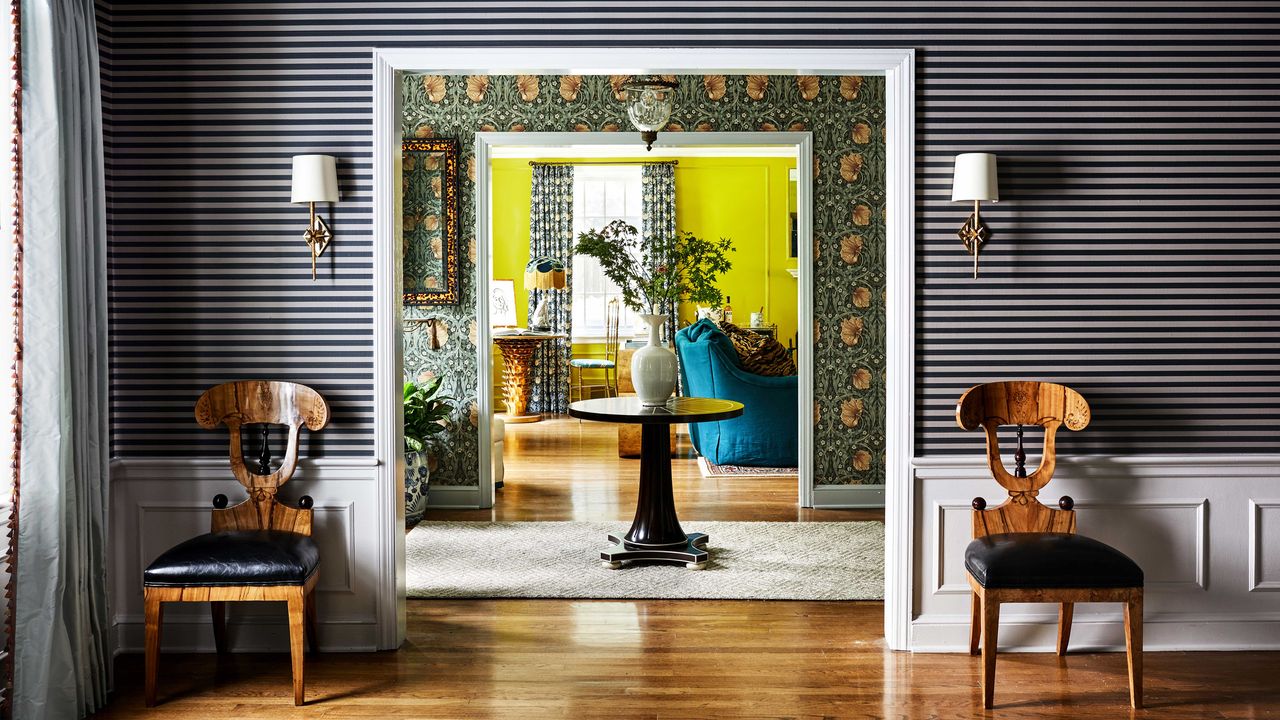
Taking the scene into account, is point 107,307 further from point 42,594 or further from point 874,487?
point 874,487

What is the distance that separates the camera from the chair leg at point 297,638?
3.19m

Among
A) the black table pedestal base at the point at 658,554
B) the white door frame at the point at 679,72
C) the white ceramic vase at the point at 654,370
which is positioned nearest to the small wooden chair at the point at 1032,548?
the white door frame at the point at 679,72

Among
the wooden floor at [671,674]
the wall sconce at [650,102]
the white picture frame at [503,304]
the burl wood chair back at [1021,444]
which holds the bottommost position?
the wooden floor at [671,674]

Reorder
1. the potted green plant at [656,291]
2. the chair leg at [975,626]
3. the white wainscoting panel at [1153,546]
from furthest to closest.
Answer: the potted green plant at [656,291] → the white wainscoting panel at [1153,546] → the chair leg at [975,626]

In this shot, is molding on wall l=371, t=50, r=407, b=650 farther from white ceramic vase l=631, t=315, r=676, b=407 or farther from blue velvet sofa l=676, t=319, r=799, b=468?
blue velvet sofa l=676, t=319, r=799, b=468

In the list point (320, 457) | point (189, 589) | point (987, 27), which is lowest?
point (189, 589)

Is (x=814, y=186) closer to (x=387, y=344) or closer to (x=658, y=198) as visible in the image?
(x=387, y=344)

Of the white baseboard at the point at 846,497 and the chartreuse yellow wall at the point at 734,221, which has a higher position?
the chartreuse yellow wall at the point at 734,221

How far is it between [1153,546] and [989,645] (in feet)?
3.35

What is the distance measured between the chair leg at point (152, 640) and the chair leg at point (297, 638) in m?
0.42

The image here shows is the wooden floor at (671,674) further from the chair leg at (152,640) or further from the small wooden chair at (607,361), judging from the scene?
the small wooden chair at (607,361)

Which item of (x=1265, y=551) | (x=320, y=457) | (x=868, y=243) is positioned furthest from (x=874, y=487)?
(x=320, y=457)

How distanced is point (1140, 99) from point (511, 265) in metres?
8.00

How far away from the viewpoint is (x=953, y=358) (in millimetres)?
3684
